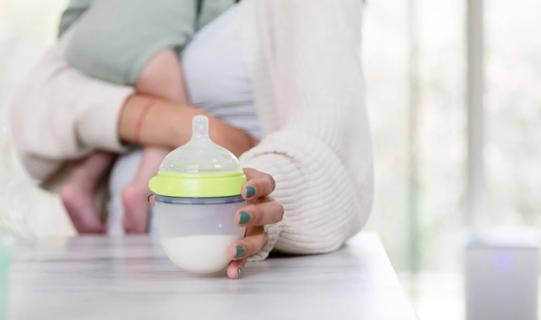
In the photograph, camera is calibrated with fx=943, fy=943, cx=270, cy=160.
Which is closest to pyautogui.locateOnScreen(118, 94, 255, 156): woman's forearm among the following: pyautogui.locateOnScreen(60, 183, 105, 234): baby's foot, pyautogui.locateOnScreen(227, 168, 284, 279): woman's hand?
pyautogui.locateOnScreen(60, 183, 105, 234): baby's foot

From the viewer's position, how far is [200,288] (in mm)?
876

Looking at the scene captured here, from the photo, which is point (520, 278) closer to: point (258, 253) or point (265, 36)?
point (265, 36)

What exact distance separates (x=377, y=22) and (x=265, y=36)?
1.66m

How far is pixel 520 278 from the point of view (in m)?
2.46

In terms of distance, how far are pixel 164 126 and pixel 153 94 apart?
2.9 inches

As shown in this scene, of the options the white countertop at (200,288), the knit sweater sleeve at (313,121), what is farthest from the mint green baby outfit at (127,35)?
the white countertop at (200,288)

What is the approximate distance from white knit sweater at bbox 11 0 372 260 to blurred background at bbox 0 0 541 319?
158 cm

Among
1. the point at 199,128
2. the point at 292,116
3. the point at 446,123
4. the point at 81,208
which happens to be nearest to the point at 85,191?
the point at 81,208

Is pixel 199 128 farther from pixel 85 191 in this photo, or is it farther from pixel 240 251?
pixel 85 191

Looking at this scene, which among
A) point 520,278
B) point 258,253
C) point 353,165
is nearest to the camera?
point 258,253

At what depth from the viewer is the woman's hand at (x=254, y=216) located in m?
0.90

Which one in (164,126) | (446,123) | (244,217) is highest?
(244,217)

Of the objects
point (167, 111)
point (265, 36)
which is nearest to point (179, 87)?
point (167, 111)

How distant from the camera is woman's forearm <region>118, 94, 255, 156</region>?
1.38m
